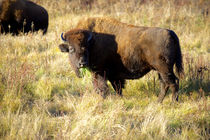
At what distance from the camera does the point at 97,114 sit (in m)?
4.13

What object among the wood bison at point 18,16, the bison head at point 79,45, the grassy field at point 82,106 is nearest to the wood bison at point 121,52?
the bison head at point 79,45

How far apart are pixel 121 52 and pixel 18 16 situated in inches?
250

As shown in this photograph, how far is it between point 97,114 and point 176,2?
13.5 meters

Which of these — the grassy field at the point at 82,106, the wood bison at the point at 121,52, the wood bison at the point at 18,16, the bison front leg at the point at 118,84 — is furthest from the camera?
the wood bison at the point at 18,16

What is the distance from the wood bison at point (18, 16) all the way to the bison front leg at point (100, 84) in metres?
5.02

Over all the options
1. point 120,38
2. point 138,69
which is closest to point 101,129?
point 138,69

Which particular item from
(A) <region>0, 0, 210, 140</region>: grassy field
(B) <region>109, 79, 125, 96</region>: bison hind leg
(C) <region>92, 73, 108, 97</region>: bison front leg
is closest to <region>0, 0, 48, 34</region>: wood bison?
(A) <region>0, 0, 210, 140</region>: grassy field

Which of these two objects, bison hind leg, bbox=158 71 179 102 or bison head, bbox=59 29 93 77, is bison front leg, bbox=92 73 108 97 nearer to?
bison head, bbox=59 29 93 77

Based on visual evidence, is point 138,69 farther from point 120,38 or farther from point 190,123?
point 190,123

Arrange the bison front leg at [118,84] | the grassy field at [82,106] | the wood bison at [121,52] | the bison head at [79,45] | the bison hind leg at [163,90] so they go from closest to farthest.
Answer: the grassy field at [82,106] < the wood bison at [121,52] < the bison head at [79,45] < the bison hind leg at [163,90] < the bison front leg at [118,84]

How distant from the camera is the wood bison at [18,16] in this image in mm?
9961

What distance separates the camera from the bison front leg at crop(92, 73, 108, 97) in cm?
525

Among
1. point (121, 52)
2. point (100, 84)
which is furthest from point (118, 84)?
point (121, 52)

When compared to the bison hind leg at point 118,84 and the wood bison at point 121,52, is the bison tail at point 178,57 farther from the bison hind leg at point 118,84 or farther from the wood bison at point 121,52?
the bison hind leg at point 118,84
